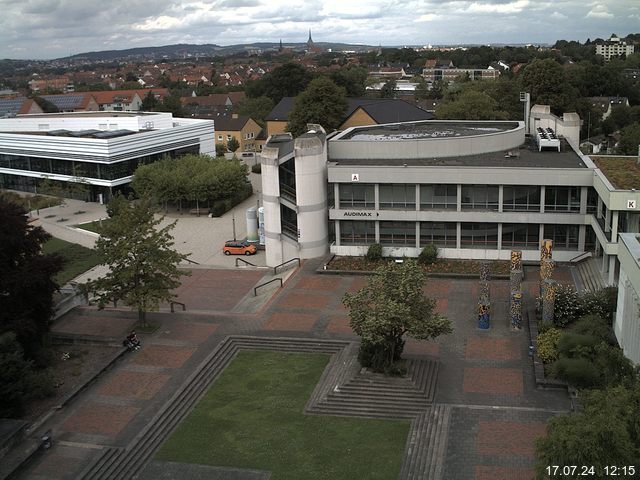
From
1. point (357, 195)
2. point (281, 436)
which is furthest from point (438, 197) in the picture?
point (281, 436)

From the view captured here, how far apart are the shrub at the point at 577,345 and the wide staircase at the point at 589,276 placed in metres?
8.36

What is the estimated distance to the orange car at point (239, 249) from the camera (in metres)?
47.7

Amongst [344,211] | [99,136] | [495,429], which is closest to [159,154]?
[99,136]

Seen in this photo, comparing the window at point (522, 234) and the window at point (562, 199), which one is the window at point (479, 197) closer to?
the window at point (522, 234)

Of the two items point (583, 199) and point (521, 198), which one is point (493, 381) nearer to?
point (521, 198)

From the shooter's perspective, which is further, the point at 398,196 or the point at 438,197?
the point at 398,196

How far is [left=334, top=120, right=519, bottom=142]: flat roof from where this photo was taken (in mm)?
49353

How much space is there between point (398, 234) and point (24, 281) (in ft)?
74.3

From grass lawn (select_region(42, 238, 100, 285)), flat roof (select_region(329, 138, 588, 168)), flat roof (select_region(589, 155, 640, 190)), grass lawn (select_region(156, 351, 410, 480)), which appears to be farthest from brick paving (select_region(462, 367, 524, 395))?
grass lawn (select_region(42, 238, 100, 285))

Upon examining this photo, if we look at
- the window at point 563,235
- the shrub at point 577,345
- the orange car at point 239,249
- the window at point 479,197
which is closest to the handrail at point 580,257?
the window at point 563,235

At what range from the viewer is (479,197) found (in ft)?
137

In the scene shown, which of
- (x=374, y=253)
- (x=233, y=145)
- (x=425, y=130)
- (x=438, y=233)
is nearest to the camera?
(x=374, y=253)

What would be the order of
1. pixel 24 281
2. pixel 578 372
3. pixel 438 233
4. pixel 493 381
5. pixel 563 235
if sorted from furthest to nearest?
pixel 438 233 → pixel 563 235 → pixel 24 281 → pixel 493 381 → pixel 578 372

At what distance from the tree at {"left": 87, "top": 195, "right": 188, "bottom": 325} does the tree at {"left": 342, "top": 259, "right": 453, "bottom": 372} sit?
1023 cm
